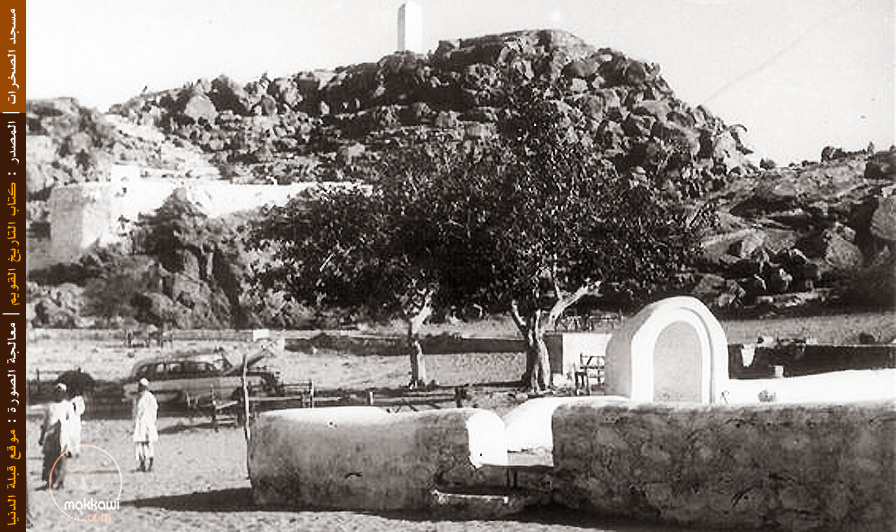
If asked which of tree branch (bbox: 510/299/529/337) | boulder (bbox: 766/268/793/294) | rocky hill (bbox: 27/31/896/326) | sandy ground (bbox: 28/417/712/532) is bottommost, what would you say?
sandy ground (bbox: 28/417/712/532)

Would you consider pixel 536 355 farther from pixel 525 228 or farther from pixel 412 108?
pixel 412 108

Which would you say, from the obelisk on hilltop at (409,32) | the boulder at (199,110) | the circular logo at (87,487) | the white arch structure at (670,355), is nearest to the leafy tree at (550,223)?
the white arch structure at (670,355)

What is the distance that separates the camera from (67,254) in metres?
43.0

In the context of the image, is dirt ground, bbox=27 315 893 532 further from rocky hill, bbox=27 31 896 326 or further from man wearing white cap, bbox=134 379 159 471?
rocky hill, bbox=27 31 896 326

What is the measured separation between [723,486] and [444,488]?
7.67 feet

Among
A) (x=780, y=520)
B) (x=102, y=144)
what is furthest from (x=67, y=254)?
(x=780, y=520)

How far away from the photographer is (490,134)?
58.8 metres

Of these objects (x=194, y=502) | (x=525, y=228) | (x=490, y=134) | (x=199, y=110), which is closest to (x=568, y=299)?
(x=525, y=228)

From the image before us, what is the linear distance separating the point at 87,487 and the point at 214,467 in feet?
6.41

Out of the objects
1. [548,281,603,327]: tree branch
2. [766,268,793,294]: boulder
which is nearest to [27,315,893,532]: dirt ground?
[548,281,603,327]: tree branch

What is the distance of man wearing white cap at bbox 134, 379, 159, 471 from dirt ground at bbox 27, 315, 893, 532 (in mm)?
204

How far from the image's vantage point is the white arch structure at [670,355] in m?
11.7

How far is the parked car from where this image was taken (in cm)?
1845

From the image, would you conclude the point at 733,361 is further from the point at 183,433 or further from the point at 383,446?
the point at 383,446
